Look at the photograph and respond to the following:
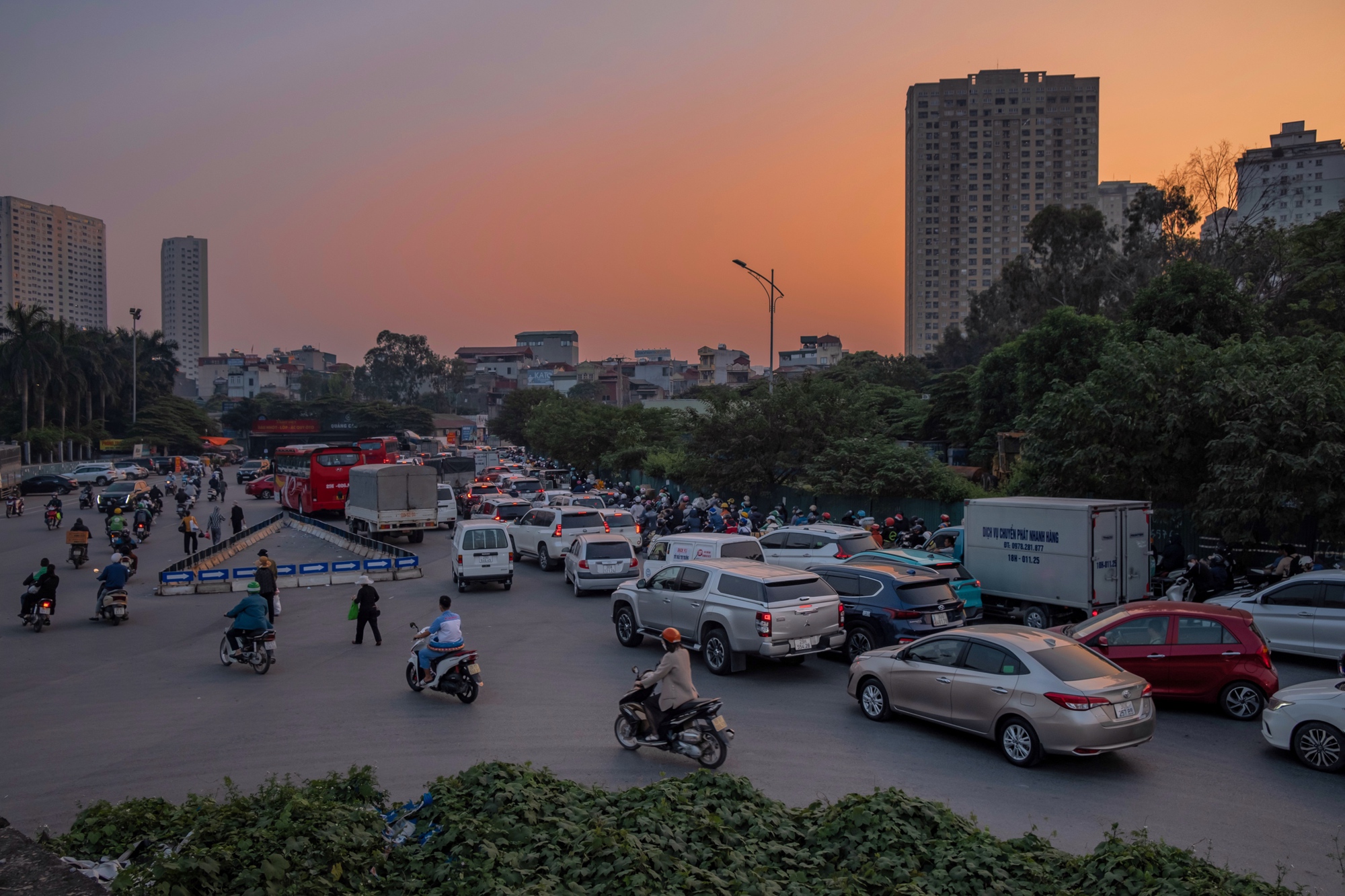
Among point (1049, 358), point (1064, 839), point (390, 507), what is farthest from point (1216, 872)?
point (1049, 358)

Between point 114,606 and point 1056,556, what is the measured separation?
17.8m

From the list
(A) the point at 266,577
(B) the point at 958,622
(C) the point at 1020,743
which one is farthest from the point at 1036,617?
(A) the point at 266,577

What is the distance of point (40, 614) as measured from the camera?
16938 mm

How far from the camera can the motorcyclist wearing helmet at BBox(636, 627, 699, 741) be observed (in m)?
9.29

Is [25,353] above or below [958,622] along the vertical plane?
above

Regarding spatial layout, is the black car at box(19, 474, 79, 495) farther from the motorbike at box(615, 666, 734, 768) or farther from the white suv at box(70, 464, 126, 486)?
the motorbike at box(615, 666, 734, 768)

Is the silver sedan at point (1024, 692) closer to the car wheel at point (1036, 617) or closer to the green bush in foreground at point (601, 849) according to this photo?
the green bush in foreground at point (601, 849)

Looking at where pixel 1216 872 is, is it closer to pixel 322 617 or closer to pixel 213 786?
pixel 213 786

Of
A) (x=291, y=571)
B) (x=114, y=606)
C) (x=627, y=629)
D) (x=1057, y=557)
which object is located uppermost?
(x=1057, y=557)

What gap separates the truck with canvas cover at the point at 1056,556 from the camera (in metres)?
14.6

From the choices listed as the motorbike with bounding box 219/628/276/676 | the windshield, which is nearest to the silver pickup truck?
the windshield

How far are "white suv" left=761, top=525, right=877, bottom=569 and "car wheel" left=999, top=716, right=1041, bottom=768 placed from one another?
8.36 metres

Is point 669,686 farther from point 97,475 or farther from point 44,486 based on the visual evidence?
point 97,475

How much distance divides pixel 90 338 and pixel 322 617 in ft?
346
